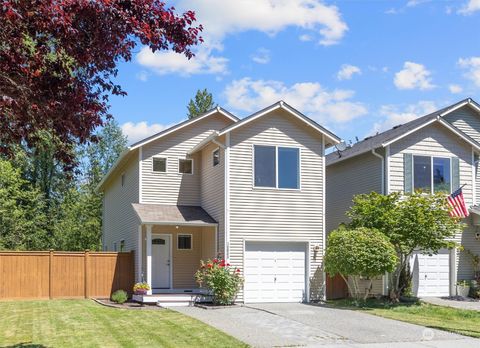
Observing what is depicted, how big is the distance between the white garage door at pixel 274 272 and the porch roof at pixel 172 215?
2.02 m

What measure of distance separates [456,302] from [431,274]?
173cm

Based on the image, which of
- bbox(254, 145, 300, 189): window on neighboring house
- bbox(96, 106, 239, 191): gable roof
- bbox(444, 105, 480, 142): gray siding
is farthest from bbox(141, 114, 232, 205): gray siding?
bbox(444, 105, 480, 142): gray siding

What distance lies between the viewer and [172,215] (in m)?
22.0

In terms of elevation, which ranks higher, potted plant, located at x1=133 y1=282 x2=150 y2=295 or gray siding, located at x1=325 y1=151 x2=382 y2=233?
gray siding, located at x1=325 y1=151 x2=382 y2=233

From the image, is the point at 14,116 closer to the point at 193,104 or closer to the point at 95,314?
the point at 95,314

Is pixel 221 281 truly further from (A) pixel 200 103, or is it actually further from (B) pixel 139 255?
(A) pixel 200 103

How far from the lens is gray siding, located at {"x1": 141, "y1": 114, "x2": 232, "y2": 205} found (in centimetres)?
2316

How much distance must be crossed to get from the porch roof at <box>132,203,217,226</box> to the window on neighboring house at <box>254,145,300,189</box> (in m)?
2.46

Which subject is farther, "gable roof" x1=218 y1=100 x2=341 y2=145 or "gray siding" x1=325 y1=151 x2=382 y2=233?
"gray siding" x1=325 y1=151 x2=382 y2=233

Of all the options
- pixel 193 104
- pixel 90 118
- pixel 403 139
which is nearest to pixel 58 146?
pixel 90 118

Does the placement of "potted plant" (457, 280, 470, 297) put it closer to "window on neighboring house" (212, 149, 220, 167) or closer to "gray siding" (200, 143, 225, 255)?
"gray siding" (200, 143, 225, 255)

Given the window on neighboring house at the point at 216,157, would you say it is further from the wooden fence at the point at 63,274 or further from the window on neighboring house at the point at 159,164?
the wooden fence at the point at 63,274

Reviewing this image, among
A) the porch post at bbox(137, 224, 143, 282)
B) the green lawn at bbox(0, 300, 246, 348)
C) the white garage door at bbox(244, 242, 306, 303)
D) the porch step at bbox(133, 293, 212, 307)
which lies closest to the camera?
the green lawn at bbox(0, 300, 246, 348)

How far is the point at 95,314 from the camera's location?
17.0 metres
